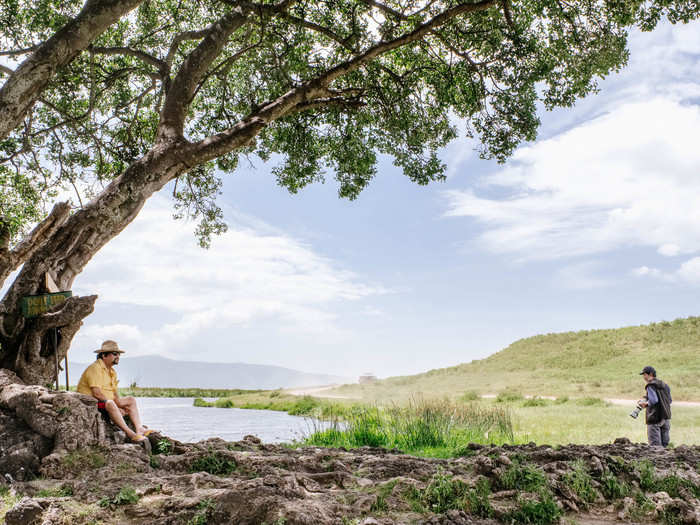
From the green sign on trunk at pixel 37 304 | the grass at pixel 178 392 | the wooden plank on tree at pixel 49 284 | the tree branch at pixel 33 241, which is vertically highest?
the tree branch at pixel 33 241

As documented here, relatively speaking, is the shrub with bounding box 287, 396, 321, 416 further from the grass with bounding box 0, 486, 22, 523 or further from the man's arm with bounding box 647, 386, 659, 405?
the grass with bounding box 0, 486, 22, 523

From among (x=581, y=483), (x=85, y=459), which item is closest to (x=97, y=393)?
(x=85, y=459)

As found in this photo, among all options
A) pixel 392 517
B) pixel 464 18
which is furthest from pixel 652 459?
pixel 464 18

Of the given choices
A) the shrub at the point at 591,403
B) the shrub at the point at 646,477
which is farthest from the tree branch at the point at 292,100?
the shrub at the point at 591,403

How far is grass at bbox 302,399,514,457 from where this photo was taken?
10031 mm

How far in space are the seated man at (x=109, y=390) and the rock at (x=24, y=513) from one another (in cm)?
259

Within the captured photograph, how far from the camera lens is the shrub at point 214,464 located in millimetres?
6016

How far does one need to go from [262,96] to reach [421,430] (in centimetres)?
856

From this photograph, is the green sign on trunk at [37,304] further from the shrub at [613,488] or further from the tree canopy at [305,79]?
the shrub at [613,488]

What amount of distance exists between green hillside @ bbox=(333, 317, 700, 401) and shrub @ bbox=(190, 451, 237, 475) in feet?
69.8

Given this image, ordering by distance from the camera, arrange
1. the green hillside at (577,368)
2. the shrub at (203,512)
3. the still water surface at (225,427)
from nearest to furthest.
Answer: the shrub at (203,512) → the still water surface at (225,427) → the green hillside at (577,368)

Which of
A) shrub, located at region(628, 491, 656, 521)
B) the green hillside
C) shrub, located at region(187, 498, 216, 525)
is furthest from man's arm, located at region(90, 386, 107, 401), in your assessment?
the green hillside

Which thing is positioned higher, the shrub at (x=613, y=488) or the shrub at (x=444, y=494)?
the shrub at (x=444, y=494)

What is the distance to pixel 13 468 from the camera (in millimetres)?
5875
